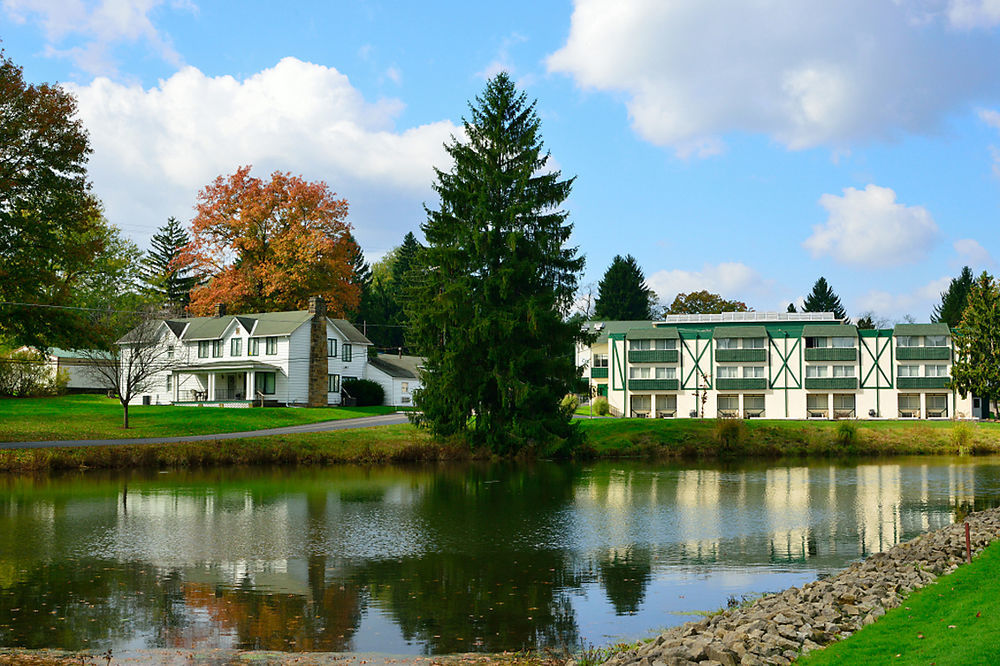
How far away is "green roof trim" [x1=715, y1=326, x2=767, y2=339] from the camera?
80688 millimetres

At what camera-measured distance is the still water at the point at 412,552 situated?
45.0 ft

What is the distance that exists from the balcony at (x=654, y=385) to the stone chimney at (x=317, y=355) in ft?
95.2

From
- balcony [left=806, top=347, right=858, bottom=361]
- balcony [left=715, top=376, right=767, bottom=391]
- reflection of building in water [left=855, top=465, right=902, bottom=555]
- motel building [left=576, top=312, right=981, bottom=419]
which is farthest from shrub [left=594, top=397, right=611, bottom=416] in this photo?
reflection of building in water [left=855, top=465, right=902, bottom=555]

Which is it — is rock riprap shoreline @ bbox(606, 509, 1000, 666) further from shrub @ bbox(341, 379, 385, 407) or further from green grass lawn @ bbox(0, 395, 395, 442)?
shrub @ bbox(341, 379, 385, 407)

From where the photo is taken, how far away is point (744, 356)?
264ft

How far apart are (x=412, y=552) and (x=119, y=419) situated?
3594 centimetres

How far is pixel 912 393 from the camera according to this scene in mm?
78250

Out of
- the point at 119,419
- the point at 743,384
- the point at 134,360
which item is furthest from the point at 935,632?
the point at 743,384

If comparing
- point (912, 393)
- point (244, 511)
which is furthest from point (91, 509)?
point (912, 393)

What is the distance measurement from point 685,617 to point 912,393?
238 feet

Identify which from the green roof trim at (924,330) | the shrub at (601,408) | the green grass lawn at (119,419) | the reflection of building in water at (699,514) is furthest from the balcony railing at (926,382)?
the green grass lawn at (119,419)

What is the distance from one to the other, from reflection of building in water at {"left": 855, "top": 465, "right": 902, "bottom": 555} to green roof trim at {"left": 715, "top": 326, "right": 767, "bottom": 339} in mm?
37990

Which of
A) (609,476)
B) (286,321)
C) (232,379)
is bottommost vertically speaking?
(609,476)

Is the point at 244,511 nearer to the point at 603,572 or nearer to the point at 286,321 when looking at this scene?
the point at 603,572
